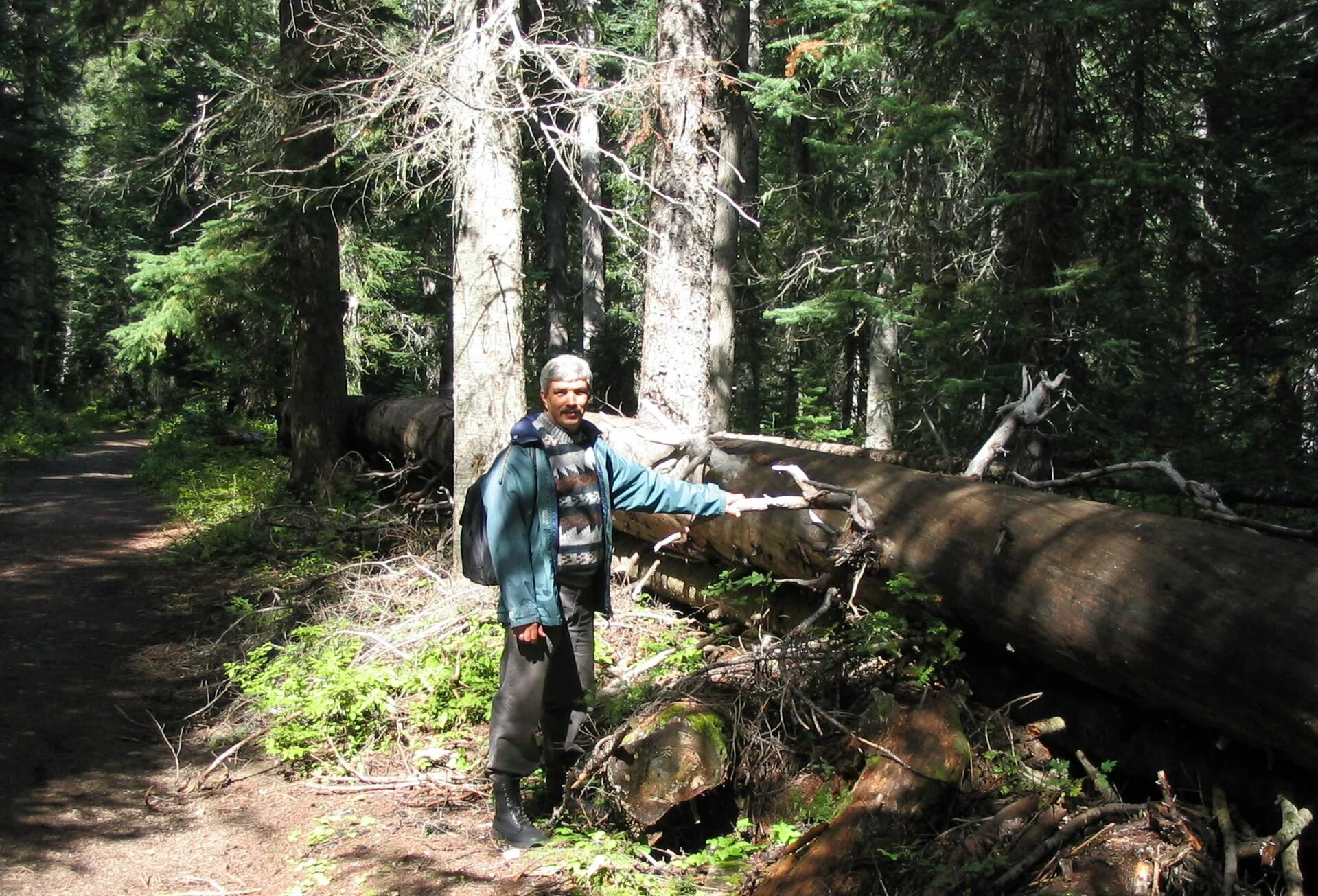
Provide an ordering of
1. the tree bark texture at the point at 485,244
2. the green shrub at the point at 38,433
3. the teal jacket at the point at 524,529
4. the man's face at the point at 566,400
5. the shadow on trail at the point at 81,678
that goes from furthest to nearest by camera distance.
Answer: the green shrub at the point at 38,433
the tree bark texture at the point at 485,244
the shadow on trail at the point at 81,678
the man's face at the point at 566,400
the teal jacket at the point at 524,529

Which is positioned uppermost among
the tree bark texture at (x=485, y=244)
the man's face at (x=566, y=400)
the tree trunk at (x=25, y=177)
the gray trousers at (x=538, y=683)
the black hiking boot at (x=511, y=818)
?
the tree trunk at (x=25, y=177)

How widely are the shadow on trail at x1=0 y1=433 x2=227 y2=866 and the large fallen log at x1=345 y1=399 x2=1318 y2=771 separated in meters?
4.24

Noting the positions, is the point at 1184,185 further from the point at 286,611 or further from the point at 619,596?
the point at 286,611

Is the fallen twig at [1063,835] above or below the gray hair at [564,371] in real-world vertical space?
below

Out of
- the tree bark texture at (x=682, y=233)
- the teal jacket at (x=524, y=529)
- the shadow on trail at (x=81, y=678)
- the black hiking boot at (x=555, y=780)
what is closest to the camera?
the teal jacket at (x=524, y=529)

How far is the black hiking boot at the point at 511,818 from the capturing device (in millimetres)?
4816

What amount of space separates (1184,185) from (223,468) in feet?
49.2

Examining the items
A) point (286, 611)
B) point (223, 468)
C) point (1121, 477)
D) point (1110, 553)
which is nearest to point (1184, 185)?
point (1121, 477)

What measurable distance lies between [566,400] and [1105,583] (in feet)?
8.47

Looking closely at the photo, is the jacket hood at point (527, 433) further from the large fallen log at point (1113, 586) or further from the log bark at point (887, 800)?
the log bark at point (887, 800)

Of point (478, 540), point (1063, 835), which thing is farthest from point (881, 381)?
point (1063, 835)

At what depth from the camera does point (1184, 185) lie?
27.8 feet

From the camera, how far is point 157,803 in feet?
18.3

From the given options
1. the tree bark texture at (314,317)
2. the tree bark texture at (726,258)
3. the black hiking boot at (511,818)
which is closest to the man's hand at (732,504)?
the black hiking boot at (511,818)
